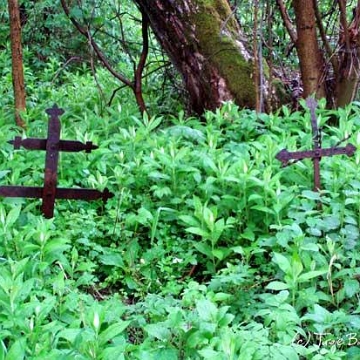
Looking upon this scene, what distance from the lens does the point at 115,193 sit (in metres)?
3.85

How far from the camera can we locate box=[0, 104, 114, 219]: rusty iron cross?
3555mm

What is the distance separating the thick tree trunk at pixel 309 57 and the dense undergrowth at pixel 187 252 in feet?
2.21

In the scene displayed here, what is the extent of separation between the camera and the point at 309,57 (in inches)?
216

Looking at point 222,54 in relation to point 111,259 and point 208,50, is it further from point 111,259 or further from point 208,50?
point 111,259

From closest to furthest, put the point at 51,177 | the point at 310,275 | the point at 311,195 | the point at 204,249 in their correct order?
the point at 310,275 < the point at 204,249 < the point at 311,195 < the point at 51,177

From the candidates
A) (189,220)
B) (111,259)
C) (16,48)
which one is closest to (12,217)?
(111,259)

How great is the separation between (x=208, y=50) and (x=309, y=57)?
0.92 meters

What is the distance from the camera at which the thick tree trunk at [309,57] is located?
5.40 metres

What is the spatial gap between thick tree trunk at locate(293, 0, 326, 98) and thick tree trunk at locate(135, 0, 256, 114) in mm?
483

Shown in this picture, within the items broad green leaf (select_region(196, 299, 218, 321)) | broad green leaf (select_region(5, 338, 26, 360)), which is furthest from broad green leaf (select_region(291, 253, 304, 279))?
broad green leaf (select_region(5, 338, 26, 360))

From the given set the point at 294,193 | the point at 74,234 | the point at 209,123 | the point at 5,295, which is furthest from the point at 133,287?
the point at 209,123

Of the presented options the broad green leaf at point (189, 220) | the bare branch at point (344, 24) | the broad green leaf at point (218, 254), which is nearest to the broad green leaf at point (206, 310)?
the broad green leaf at point (218, 254)

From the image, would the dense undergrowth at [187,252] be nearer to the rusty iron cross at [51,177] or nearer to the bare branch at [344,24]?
the rusty iron cross at [51,177]

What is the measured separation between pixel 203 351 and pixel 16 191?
5.69ft
